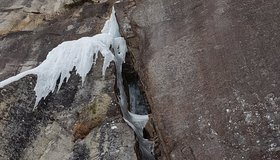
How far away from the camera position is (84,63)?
25.0 ft

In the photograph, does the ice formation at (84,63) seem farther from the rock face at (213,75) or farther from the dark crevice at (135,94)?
the rock face at (213,75)

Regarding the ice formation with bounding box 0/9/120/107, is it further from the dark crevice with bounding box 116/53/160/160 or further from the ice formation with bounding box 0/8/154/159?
the dark crevice with bounding box 116/53/160/160

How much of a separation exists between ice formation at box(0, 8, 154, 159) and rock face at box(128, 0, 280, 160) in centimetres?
30

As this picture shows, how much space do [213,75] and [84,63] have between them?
2.11 metres

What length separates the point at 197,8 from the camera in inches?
316

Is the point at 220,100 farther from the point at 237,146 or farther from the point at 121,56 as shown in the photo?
the point at 121,56

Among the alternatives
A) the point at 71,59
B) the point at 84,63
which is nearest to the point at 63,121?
the point at 84,63

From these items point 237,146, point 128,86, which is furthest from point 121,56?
point 237,146

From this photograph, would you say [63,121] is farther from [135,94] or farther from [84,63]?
[135,94]

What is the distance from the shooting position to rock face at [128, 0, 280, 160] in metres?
6.17

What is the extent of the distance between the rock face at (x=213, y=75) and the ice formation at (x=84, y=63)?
0.99 ft

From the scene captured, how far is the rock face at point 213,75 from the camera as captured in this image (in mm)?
6168

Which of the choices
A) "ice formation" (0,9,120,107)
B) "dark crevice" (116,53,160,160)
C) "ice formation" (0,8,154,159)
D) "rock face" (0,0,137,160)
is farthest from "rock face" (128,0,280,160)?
"rock face" (0,0,137,160)

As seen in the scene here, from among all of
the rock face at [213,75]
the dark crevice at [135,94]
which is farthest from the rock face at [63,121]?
the rock face at [213,75]
